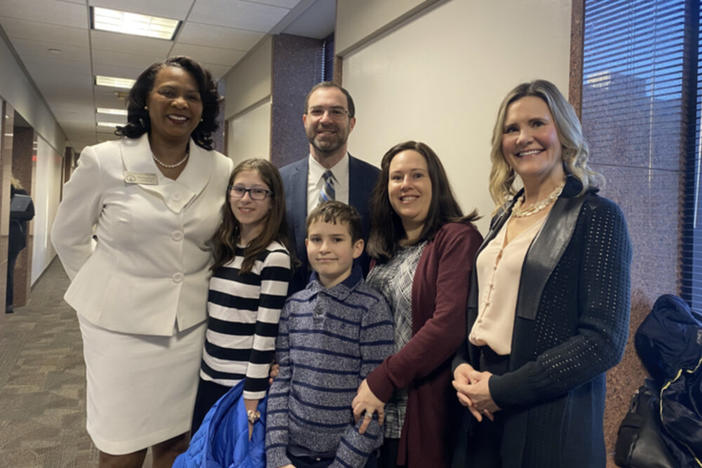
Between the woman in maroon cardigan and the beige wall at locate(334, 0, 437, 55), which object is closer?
the woman in maroon cardigan

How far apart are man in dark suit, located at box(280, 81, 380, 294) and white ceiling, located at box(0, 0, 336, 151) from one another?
102 inches

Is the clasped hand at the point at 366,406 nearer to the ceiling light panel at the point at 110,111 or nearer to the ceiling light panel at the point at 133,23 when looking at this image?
the ceiling light panel at the point at 133,23

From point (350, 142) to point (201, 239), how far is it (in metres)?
2.23

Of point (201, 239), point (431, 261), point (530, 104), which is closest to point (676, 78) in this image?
point (530, 104)

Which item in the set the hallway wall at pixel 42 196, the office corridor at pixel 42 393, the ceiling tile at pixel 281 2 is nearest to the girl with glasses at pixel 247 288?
the office corridor at pixel 42 393

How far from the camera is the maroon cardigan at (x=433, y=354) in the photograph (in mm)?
1540

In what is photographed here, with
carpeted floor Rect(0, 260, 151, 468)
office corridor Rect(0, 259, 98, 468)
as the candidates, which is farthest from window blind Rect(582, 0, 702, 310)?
office corridor Rect(0, 259, 98, 468)

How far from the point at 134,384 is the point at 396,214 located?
1072 mm

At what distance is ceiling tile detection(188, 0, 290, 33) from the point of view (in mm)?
4484

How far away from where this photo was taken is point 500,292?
145 centimetres

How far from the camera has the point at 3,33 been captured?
210 inches

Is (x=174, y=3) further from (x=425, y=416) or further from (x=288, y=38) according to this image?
(x=425, y=416)

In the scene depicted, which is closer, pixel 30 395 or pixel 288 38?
pixel 30 395

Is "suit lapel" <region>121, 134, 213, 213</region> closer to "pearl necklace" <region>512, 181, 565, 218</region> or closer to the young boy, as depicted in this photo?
the young boy
